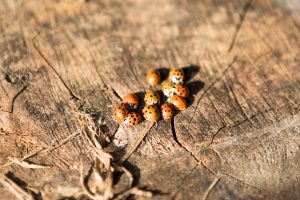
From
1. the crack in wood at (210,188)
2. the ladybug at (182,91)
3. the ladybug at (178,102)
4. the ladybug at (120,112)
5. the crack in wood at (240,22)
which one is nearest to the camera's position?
the crack in wood at (210,188)

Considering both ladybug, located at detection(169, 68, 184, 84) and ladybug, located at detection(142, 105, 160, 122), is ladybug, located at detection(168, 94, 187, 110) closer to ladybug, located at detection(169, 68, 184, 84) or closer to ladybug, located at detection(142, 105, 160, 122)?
ladybug, located at detection(142, 105, 160, 122)

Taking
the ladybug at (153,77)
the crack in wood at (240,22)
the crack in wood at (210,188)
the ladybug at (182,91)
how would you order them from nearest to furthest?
the crack in wood at (210,188) < the ladybug at (182,91) < the ladybug at (153,77) < the crack in wood at (240,22)

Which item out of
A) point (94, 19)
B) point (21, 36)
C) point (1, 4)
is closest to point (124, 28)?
point (94, 19)

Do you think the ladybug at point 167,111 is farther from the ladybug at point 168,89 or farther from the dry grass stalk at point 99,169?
the dry grass stalk at point 99,169

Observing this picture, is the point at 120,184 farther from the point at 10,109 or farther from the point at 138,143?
the point at 10,109

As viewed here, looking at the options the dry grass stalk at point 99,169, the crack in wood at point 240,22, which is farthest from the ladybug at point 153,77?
the crack in wood at point 240,22

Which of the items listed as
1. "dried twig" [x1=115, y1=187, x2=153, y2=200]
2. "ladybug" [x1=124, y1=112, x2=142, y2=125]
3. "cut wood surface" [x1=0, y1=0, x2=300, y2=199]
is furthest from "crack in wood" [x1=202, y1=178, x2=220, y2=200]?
"ladybug" [x1=124, y1=112, x2=142, y2=125]
